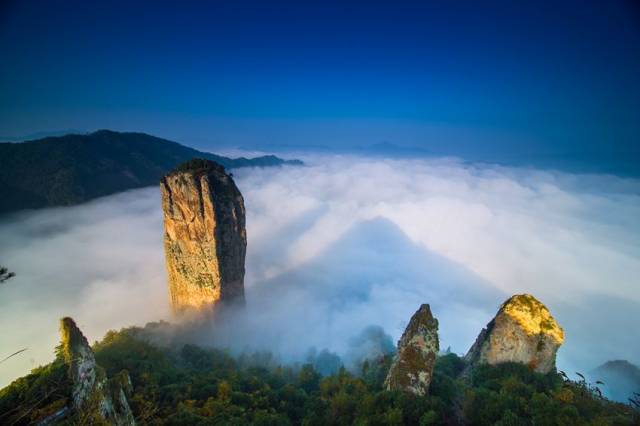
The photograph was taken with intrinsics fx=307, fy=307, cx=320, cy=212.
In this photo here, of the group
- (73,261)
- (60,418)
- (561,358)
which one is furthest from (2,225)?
(561,358)

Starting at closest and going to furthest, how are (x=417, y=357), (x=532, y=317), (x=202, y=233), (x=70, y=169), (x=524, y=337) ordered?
(x=417, y=357) < (x=524, y=337) < (x=532, y=317) < (x=202, y=233) < (x=70, y=169)

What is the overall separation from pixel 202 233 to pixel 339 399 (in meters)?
36.5

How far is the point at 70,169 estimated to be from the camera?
14188cm

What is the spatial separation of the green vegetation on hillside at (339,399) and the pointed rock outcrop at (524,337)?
92cm

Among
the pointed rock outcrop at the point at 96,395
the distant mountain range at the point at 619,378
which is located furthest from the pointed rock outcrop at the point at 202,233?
the distant mountain range at the point at 619,378

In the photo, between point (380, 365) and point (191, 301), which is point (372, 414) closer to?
point (380, 365)

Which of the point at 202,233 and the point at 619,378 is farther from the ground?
the point at 202,233

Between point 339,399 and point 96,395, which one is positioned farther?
point 339,399

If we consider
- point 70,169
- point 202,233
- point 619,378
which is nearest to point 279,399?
point 202,233

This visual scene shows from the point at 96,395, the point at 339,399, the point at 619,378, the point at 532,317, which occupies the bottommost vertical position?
the point at 619,378

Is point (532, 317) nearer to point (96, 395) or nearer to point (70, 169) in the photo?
point (96, 395)

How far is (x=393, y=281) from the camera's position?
15538 centimetres

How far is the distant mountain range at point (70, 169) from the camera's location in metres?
131

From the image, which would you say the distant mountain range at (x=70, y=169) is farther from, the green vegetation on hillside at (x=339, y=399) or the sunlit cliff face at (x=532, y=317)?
the sunlit cliff face at (x=532, y=317)
